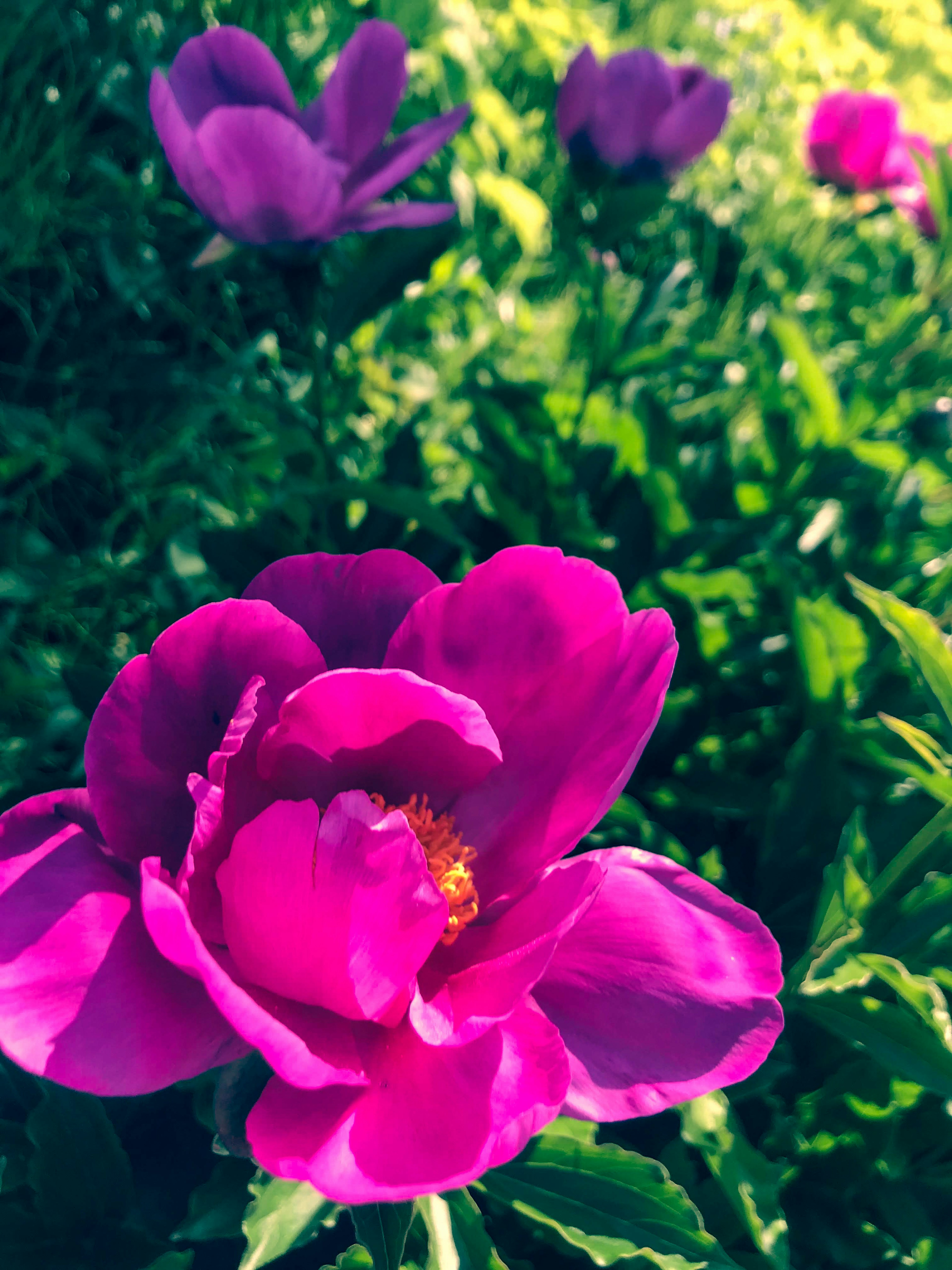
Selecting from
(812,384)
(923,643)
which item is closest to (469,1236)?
(923,643)

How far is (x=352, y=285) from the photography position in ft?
2.76

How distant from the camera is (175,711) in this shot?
41cm

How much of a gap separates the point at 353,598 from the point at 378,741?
2.8 inches

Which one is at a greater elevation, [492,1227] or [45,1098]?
[45,1098]

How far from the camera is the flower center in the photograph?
1.52 feet

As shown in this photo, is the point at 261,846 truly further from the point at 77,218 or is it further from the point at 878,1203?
the point at 77,218

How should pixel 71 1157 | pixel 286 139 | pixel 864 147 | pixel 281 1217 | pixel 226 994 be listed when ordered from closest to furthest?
pixel 226 994 < pixel 281 1217 < pixel 71 1157 < pixel 286 139 < pixel 864 147

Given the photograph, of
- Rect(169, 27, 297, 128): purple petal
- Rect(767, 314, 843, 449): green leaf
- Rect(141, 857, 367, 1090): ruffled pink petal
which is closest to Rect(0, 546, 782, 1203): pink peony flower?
Rect(141, 857, 367, 1090): ruffled pink petal

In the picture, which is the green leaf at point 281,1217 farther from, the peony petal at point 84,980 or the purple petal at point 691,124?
the purple petal at point 691,124

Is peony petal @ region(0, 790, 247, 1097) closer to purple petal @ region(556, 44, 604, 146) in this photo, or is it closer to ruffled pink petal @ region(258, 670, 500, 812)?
ruffled pink petal @ region(258, 670, 500, 812)

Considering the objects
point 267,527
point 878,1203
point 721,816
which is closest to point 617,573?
point 721,816

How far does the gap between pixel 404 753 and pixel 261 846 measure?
109 mm

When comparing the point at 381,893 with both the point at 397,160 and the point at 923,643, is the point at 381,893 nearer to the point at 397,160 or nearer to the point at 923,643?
the point at 923,643

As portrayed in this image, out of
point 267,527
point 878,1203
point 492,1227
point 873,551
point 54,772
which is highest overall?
point 873,551
